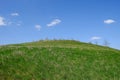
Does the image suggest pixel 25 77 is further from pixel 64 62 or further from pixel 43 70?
pixel 64 62

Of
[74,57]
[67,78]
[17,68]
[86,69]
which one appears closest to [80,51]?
[74,57]

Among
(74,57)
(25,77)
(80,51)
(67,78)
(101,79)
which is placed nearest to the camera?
(25,77)

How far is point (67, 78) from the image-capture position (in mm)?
Answer: 30656

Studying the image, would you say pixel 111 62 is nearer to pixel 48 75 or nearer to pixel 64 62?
pixel 64 62

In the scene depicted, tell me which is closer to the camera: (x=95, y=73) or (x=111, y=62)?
(x=95, y=73)

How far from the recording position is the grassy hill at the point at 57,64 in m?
29.4

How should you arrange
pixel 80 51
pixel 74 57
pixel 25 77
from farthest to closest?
1. pixel 80 51
2. pixel 74 57
3. pixel 25 77

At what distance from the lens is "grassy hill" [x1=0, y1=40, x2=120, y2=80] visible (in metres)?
29.4

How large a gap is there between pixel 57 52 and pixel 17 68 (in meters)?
8.63

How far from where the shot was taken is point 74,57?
121 feet

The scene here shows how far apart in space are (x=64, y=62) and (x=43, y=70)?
13.5ft

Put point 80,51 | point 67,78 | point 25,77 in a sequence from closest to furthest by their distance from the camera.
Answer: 1. point 25,77
2. point 67,78
3. point 80,51

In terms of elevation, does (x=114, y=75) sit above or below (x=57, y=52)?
below

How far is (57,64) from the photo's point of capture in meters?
33.1
